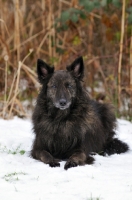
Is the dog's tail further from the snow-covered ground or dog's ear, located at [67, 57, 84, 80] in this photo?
dog's ear, located at [67, 57, 84, 80]

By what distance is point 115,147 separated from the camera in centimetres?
666

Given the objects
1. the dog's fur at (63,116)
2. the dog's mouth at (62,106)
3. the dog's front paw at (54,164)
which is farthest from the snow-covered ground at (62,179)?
the dog's mouth at (62,106)

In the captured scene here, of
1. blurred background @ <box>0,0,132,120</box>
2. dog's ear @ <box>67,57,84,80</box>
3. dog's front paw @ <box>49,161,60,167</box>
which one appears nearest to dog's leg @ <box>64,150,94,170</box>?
dog's front paw @ <box>49,161,60,167</box>

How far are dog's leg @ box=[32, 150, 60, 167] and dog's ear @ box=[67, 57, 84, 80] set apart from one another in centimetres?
116

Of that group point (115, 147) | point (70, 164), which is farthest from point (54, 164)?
point (115, 147)

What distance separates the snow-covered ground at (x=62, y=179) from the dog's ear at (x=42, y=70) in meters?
1.11

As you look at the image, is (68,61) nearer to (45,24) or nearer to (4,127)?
(45,24)

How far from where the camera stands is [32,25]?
37.1ft

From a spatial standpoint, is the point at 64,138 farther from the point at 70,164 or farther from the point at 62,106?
the point at 70,164

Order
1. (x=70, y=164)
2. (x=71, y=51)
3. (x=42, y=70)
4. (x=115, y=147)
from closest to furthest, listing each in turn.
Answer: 1. (x=70, y=164)
2. (x=42, y=70)
3. (x=115, y=147)
4. (x=71, y=51)

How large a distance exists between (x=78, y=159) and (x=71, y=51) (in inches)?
198

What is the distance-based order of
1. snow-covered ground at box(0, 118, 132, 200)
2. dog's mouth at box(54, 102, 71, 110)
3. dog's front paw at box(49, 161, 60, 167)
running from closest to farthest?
1. snow-covered ground at box(0, 118, 132, 200)
2. dog's front paw at box(49, 161, 60, 167)
3. dog's mouth at box(54, 102, 71, 110)

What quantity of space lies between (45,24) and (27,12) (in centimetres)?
202

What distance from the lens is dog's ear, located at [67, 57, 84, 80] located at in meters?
6.01
